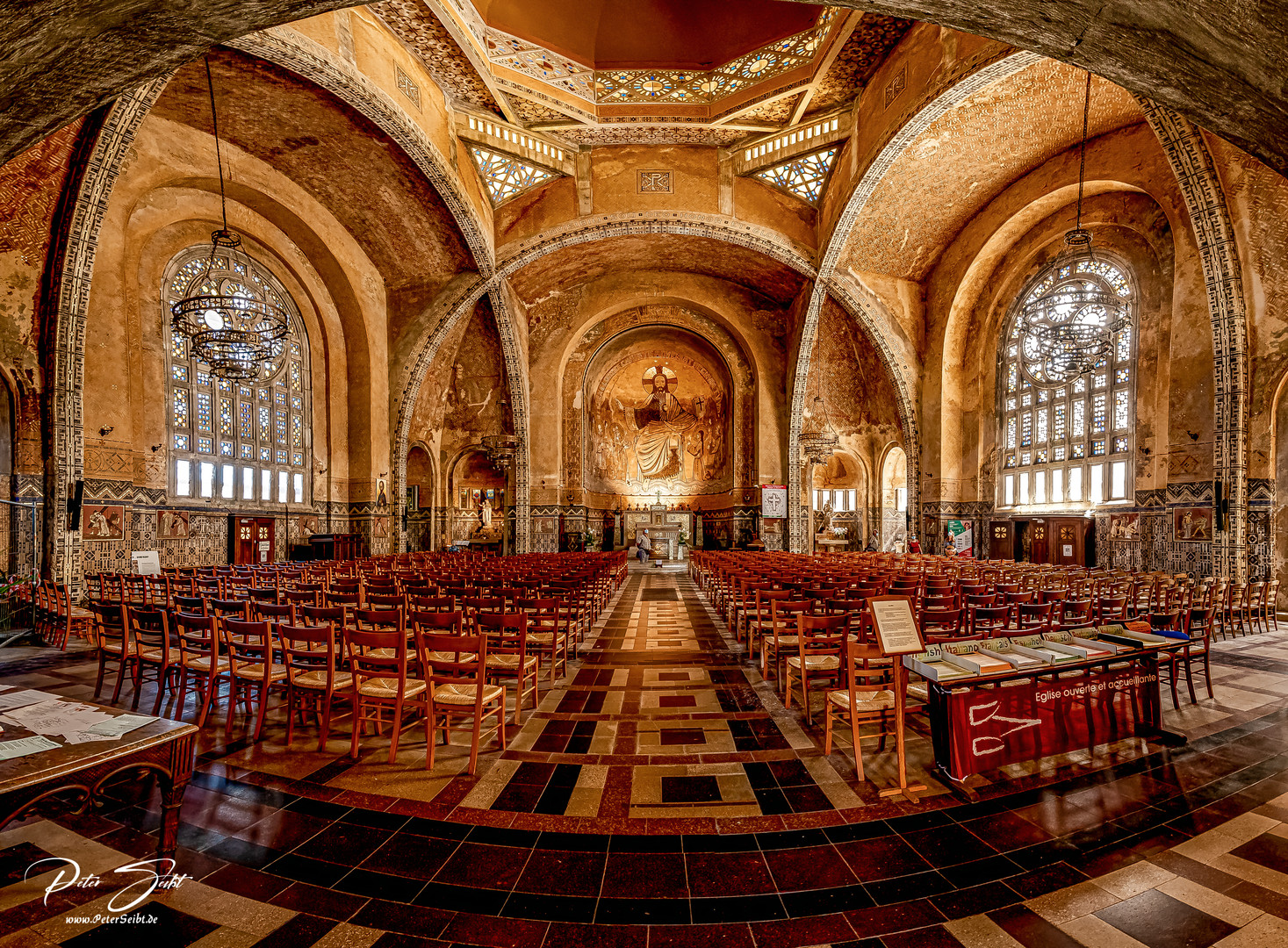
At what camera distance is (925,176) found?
16234 millimetres

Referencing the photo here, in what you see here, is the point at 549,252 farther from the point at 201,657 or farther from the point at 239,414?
the point at 201,657

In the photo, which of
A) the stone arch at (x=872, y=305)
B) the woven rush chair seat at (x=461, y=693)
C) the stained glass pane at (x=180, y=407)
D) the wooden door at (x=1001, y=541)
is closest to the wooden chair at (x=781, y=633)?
the woven rush chair seat at (x=461, y=693)

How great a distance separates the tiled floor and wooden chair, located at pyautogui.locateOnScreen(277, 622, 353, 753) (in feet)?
0.95

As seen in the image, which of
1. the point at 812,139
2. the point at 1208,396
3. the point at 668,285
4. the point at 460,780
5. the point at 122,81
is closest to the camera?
the point at 122,81

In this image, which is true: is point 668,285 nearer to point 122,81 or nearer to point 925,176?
point 925,176

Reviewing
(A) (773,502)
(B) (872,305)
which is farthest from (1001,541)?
(B) (872,305)

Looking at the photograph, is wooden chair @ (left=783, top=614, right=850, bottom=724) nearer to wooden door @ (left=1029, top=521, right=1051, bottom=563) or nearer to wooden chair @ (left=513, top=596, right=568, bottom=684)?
wooden chair @ (left=513, top=596, right=568, bottom=684)

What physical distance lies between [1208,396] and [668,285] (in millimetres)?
16982

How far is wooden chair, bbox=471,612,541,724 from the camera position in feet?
13.5

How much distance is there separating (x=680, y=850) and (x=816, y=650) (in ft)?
7.73

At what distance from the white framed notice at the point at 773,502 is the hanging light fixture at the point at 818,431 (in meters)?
2.09

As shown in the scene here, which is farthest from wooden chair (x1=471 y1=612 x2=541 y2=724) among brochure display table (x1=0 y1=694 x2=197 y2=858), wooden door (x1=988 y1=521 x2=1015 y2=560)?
wooden door (x1=988 y1=521 x2=1015 y2=560)

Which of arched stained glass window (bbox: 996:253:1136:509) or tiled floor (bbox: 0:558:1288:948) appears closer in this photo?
tiled floor (bbox: 0:558:1288:948)

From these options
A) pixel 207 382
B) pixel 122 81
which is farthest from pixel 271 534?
pixel 122 81
